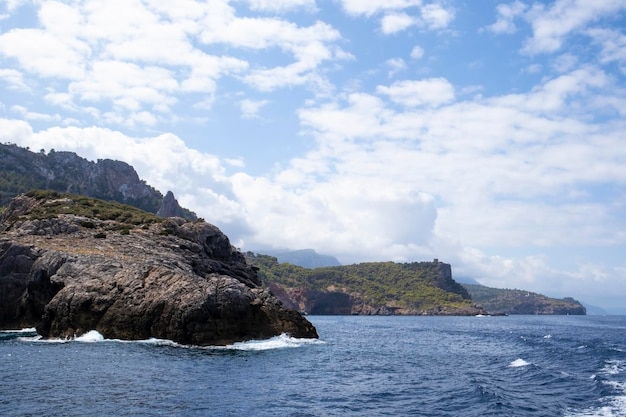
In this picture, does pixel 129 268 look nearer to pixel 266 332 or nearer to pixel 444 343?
pixel 266 332

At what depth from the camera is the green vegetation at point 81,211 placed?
10797 cm

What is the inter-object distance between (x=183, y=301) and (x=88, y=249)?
28359mm

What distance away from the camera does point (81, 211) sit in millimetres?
110938

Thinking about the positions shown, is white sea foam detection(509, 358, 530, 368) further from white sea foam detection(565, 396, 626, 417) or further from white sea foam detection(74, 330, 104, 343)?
white sea foam detection(74, 330, 104, 343)

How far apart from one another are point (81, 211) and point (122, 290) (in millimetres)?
48604

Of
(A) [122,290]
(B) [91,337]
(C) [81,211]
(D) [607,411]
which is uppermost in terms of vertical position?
(C) [81,211]

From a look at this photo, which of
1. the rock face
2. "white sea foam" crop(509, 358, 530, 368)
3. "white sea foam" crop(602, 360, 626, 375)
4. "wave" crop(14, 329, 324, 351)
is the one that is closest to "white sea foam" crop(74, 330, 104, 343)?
"wave" crop(14, 329, 324, 351)

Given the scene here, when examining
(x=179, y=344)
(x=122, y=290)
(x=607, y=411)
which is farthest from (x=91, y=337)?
(x=607, y=411)

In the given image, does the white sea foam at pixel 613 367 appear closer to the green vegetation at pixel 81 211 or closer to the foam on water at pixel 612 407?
the foam on water at pixel 612 407

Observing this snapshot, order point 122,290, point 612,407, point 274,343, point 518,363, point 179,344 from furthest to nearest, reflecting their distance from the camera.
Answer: point 122,290
point 274,343
point 179,344
point 518,363
point 612,407

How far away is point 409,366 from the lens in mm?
55250

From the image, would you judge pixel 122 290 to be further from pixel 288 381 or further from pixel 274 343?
pixel 288 381

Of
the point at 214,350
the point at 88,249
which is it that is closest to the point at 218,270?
the point at 88,249

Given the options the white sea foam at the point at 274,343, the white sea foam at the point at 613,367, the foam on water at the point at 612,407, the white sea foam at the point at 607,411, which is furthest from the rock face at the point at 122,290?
the white sea foam at the point at 607,411
